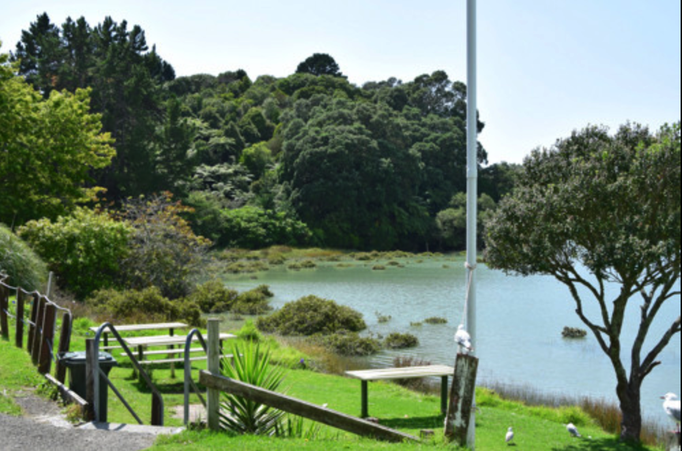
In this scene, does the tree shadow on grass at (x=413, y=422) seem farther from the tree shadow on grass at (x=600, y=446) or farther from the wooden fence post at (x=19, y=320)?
the wooden fence post at (x=19, y=320)

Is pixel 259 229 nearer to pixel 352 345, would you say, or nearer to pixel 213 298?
pixel 213 298

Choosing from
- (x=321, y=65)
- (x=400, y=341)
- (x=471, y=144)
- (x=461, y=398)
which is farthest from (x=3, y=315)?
(x=321, y=65)

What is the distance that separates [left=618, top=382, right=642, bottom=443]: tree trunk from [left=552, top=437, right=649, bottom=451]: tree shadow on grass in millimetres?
262

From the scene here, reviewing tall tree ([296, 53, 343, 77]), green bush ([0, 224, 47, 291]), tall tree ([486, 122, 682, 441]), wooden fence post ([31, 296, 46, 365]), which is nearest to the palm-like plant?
wooden fence post ([31, 296, 46, 365])

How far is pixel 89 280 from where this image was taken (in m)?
22.9

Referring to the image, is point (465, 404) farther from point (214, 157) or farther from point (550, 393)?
point (214, 157)

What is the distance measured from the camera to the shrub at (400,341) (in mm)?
21703

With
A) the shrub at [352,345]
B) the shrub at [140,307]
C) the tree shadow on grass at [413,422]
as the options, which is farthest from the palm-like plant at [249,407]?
the shrub at [352,345]

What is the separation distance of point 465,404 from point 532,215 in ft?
19.8

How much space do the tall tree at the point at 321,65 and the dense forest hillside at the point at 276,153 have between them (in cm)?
2607

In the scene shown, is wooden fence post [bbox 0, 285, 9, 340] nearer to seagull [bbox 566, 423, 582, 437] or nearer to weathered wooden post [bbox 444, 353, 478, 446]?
weathered wooden post [bbox 444, 353, 478, 446]

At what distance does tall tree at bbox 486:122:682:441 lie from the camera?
10.8 meters

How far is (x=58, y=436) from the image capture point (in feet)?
23.5

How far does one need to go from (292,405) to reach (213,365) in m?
0.98
